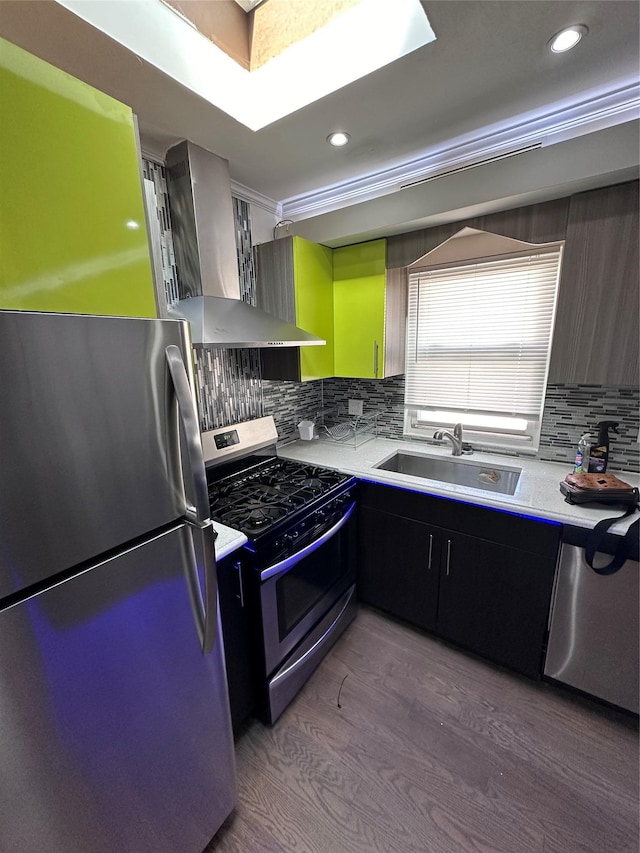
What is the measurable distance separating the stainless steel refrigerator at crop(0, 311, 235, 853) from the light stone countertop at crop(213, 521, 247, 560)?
0.24m

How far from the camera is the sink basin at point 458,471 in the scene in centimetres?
202

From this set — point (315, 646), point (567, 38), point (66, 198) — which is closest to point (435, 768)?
point (315, 646)

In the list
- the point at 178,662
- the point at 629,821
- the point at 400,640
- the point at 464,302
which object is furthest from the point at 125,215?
the point at 629,821

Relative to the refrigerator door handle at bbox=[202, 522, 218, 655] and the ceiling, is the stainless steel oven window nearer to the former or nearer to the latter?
the refrigerator door handle at bbox=[202, 522, 218, 655]

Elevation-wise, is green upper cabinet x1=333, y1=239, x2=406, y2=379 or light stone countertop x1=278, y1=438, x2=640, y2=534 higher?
green upper cabinet x1=333, y1=239, x2=406, y2=379

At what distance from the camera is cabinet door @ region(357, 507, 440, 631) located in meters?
1.86

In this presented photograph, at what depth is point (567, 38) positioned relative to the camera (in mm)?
1127

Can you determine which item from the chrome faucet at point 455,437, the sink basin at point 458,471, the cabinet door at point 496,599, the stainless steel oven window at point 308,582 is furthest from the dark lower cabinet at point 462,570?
the chrome faucet at point 455,437

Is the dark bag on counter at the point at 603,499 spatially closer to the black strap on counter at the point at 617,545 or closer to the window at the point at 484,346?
the black strap on counter at the point at 617,545

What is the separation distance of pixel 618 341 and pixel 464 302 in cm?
85

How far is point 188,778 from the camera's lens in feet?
3.43

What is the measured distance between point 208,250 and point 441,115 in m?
1.17

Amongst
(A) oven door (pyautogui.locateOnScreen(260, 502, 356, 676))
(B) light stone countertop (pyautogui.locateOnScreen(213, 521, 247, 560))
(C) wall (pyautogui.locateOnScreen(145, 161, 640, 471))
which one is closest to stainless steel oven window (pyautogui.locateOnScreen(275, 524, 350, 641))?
(A) oven door (pyautogui.locateOnScreen(260, 502, 356, 676))

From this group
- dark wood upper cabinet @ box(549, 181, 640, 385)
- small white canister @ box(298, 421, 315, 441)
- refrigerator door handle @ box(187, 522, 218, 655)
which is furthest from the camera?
small white canister @ box(298, 421, 315, 441)
